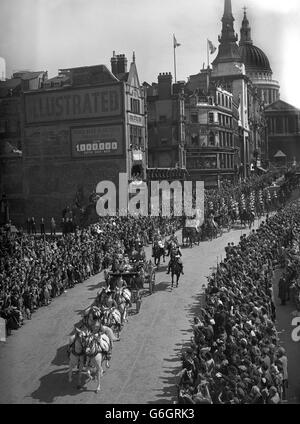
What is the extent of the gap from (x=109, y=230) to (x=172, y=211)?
9.33m

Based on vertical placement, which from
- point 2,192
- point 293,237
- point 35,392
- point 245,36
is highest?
point 245,36

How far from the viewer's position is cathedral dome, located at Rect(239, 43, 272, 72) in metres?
130

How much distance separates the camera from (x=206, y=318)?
57.6ft

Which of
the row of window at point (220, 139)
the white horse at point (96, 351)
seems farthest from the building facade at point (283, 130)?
the white horse at point (96, 351)

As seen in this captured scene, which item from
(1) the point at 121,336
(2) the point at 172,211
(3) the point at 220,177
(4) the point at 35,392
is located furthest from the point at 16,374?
(3) the point at 220,177

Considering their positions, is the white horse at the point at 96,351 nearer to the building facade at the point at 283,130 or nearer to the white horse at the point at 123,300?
the white horse at the point at 123,300

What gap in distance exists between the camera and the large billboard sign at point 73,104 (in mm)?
53125

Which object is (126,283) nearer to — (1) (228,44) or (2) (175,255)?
(2) (175,255)

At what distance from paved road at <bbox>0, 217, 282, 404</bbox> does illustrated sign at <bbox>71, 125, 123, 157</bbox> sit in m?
27.3

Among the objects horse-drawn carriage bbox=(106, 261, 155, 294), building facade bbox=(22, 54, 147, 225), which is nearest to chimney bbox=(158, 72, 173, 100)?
building facade bbox=(22, 54, 147, 225)

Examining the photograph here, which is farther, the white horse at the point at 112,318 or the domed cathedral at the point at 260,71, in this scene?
the domed cathedral at the point at 260,71

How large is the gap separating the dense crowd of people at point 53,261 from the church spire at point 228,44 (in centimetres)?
6332

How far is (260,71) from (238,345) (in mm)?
123137

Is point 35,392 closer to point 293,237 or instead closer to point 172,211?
point 293,237
